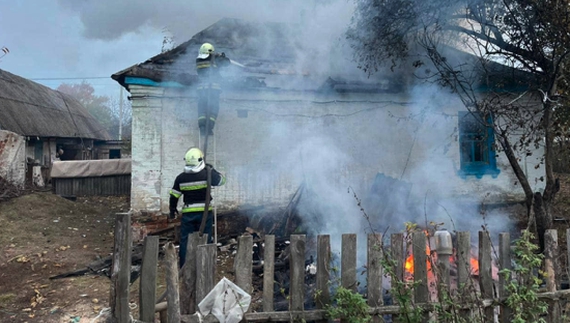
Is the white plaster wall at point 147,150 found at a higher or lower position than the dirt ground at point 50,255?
higher

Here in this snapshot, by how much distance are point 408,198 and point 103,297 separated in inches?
253

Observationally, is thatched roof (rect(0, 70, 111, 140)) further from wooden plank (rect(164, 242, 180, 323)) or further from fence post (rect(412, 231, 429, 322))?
fence post (rect(412, 231, 429, 322))

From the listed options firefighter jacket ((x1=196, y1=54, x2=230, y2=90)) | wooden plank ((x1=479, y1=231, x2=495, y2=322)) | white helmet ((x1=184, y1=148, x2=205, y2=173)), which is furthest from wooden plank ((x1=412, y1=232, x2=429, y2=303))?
firefighter jacket ((x1=196, y1=54, x2=230, y2=90))

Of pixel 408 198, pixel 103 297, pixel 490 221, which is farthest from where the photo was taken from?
pixel 490 221

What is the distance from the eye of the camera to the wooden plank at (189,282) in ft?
9.06

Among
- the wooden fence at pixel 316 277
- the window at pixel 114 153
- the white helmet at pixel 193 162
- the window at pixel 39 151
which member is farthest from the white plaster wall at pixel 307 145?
the window at pixel 114 153

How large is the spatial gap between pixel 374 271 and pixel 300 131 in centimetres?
611

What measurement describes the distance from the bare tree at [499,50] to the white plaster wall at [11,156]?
42.5 feet

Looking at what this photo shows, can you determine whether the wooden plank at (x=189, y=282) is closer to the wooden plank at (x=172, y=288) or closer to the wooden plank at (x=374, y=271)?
the wooden plank at (x=172, y=288)

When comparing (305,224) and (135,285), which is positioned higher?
(305,224)

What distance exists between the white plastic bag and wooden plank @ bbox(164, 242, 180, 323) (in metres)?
0.17

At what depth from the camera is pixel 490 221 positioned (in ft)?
29.8

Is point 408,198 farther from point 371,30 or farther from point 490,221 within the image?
point 371,30

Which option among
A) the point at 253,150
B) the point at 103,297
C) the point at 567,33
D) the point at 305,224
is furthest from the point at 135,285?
the point at 567,33
